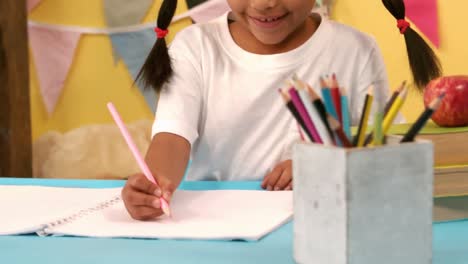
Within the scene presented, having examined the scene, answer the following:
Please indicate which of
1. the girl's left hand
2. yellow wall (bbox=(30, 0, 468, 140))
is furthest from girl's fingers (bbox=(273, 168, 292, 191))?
yellow wall (bbox=(30, 0, 468, 140))

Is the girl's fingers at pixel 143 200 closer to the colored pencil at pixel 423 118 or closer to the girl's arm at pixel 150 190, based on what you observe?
the girl's arm at pixel 150 190

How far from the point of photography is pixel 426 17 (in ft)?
6.49

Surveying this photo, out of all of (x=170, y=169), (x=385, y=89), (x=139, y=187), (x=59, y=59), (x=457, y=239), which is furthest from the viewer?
(x=59, y=59)

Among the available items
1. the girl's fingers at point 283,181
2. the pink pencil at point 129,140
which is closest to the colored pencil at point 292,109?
the pink pencil at point 129,140

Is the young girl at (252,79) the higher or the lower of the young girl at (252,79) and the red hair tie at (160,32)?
the lower

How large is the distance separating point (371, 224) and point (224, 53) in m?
0.70

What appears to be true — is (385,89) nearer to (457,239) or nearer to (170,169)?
(170,169)

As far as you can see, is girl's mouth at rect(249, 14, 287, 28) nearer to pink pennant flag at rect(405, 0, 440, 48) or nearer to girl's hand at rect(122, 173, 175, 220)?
girl's hand at rect(122, 173, 175, 220)

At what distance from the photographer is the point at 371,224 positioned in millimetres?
448

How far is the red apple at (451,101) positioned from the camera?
0.65 m

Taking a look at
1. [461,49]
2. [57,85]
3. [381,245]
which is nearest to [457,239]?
[381,245]

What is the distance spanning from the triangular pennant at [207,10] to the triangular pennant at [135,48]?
138mm

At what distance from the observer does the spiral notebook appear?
0.62 m

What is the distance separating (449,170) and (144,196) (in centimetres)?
30
